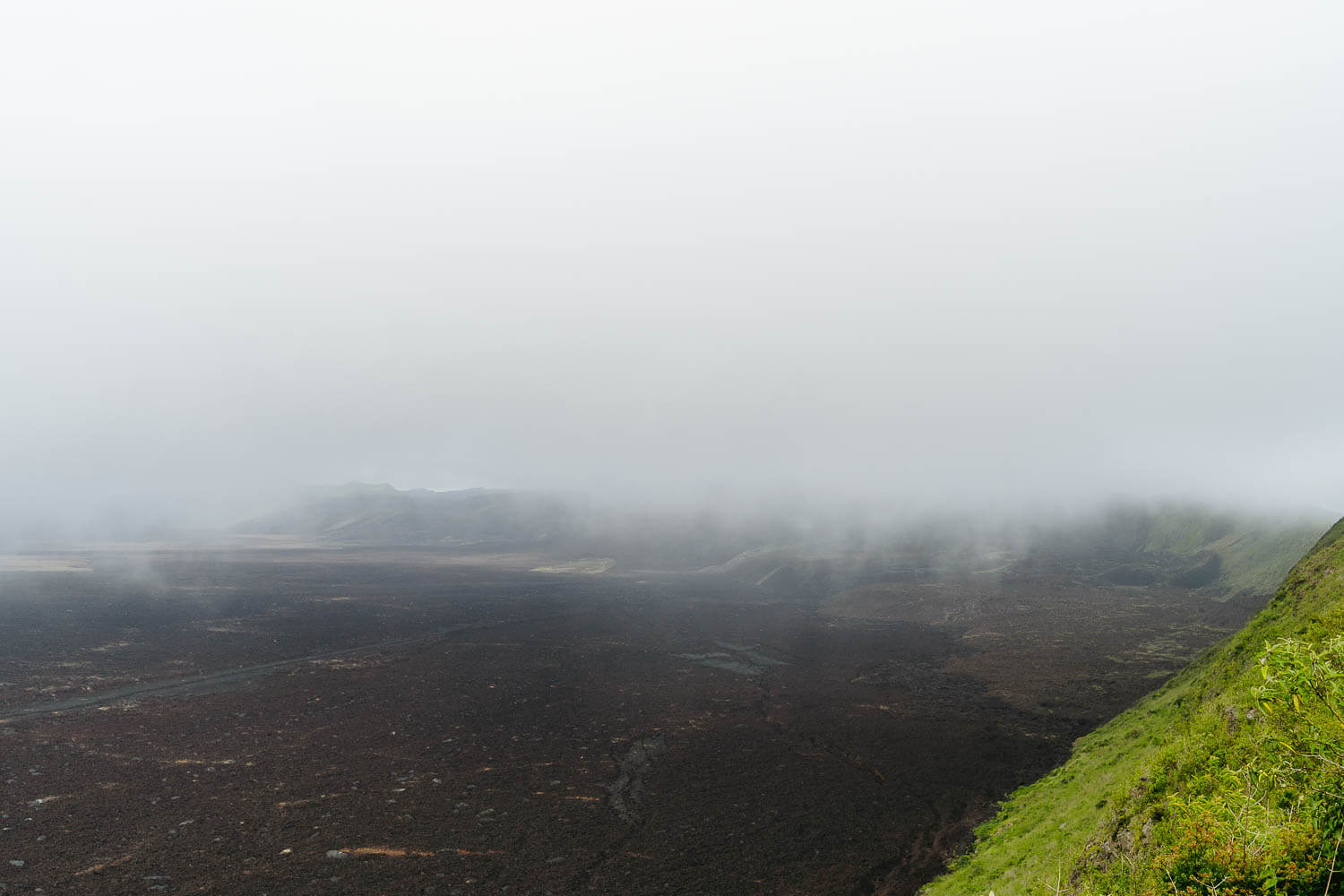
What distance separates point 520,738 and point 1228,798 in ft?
102

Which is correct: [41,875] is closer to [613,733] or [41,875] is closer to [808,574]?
[613,733]

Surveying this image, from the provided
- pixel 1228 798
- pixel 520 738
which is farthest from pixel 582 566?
pixel 1228 798

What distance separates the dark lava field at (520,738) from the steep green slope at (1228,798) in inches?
193

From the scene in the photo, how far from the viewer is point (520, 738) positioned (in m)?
31.3

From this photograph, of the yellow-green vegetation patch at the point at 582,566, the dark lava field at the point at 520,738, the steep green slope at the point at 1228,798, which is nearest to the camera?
the steep green slope at the point at 1228,798

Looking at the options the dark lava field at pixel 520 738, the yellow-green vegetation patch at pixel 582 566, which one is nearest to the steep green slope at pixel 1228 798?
the dark lava field at pixel 520 738

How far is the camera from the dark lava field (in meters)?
19.2

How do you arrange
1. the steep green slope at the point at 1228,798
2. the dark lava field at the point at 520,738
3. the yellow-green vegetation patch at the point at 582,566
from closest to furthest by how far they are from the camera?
the steep green slope at the point at 1228,798 < the dark lava field at the point at 520,738 < the yellow-green vegetation patch at the point at 582,566

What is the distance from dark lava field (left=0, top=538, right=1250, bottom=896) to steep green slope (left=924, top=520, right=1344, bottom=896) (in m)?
4.90

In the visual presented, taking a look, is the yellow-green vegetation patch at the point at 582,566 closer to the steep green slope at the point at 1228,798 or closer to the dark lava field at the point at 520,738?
the dark lava field at the point at 520,738

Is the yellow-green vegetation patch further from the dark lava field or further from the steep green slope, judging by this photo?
the steep green slope

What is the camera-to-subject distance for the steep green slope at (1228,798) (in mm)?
4660

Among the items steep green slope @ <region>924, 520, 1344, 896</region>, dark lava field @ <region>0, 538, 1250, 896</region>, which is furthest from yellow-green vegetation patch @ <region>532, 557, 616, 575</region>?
steep green slope @ <region>924, 520, 1344, 896</region>

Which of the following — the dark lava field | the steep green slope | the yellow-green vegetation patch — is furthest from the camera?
the yellow-green vegetation patch
